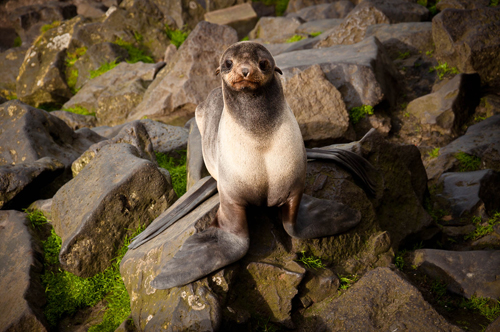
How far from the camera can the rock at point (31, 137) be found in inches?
231

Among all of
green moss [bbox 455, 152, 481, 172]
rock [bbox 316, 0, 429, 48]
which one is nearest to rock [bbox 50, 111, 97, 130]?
rock [bbox 316, 0, 429, 48]

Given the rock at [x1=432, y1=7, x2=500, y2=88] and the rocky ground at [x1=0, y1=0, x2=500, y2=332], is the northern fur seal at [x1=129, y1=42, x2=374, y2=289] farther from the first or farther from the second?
the rock at [x1=432, y1=7, x2=500, y2=88]

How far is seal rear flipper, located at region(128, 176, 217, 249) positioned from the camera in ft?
12.6

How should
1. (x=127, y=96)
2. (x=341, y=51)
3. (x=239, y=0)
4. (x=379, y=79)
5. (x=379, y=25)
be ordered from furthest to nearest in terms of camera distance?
(x=239, y=0), (x=127, y=96), (x=379, y=25), (x=341, y=51), (x=379, y=79)

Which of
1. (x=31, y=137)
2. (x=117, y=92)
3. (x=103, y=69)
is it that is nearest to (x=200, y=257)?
(x=31, y=137)

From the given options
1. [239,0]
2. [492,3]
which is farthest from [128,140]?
[239,0]

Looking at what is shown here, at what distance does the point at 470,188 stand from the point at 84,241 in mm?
4372

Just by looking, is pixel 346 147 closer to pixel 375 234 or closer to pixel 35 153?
pixel 375 234

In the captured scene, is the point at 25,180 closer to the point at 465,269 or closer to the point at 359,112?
the point at 359,112

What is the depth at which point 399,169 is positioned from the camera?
4500 mm

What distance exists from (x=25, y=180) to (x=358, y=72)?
16.0 feet

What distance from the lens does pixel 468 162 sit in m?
5.43

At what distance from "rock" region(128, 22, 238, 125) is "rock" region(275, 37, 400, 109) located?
2.05m

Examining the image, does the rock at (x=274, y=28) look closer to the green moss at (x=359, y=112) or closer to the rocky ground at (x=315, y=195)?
the rocky ground at (x=315, y=195)
